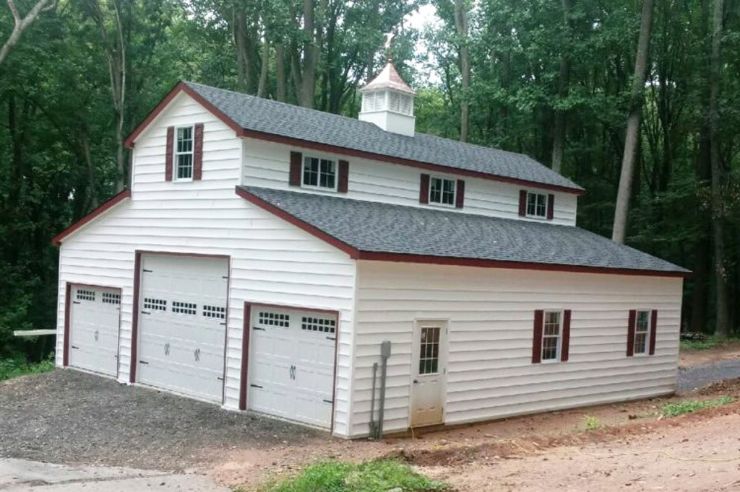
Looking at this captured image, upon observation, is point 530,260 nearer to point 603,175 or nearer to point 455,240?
point 455,240

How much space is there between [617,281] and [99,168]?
24674 mm

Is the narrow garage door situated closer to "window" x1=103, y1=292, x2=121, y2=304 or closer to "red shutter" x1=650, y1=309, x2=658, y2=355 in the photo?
"window" x1=103, y1=292, x2=121, y2=304

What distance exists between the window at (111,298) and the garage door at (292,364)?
5.18 metres

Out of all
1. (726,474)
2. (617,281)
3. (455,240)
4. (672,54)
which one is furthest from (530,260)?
(672,54)

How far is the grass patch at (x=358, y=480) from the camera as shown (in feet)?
28.2

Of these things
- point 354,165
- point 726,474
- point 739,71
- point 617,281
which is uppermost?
point 739,71

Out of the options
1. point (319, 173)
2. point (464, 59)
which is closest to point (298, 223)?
point (319, 173)

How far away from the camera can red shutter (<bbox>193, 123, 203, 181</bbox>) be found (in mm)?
15703

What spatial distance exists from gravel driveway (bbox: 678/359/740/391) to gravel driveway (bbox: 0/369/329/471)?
507 inches

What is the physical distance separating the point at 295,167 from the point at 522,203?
8369mm

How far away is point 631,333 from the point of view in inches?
725

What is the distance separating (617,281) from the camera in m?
17.9

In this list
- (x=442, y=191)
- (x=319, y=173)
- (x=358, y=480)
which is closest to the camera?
(x=358, y=480)

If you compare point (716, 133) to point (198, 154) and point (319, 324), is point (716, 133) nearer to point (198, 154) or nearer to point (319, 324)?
point (198, 154)
